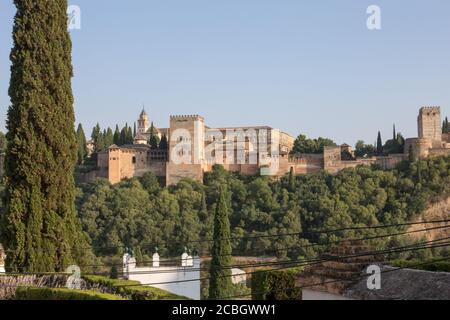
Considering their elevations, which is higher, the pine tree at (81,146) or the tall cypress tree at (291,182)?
the pine tree at (81,146)

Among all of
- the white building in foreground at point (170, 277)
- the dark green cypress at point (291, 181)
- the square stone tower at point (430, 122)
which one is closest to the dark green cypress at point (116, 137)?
the dark green cypress at point (291, 181)

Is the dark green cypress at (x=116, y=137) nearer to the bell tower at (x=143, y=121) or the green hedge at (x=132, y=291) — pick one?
the bell tower at (x=143, y=121)

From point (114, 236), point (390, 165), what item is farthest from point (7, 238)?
point (390, 165)

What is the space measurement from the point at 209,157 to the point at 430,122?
57.8 ft

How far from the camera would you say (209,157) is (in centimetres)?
5959

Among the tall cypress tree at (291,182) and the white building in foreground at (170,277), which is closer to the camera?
the white building in foreground at (170,277)

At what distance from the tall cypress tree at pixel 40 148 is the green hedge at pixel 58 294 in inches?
67.4

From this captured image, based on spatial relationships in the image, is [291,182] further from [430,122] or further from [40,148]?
[40,148]

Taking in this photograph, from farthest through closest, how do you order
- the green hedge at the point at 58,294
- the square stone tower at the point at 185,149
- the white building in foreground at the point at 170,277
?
the square stone tower at the point at 185,149
the white building in foreground at the point at 170,277
the green hedge at the point at 58,294

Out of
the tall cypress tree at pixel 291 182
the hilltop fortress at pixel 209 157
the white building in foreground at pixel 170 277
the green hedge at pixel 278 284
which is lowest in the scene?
the white building in foreground at pixel 170 277

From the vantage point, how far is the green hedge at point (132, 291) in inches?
401

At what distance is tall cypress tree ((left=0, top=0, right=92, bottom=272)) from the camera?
Answer: 11.7 m
